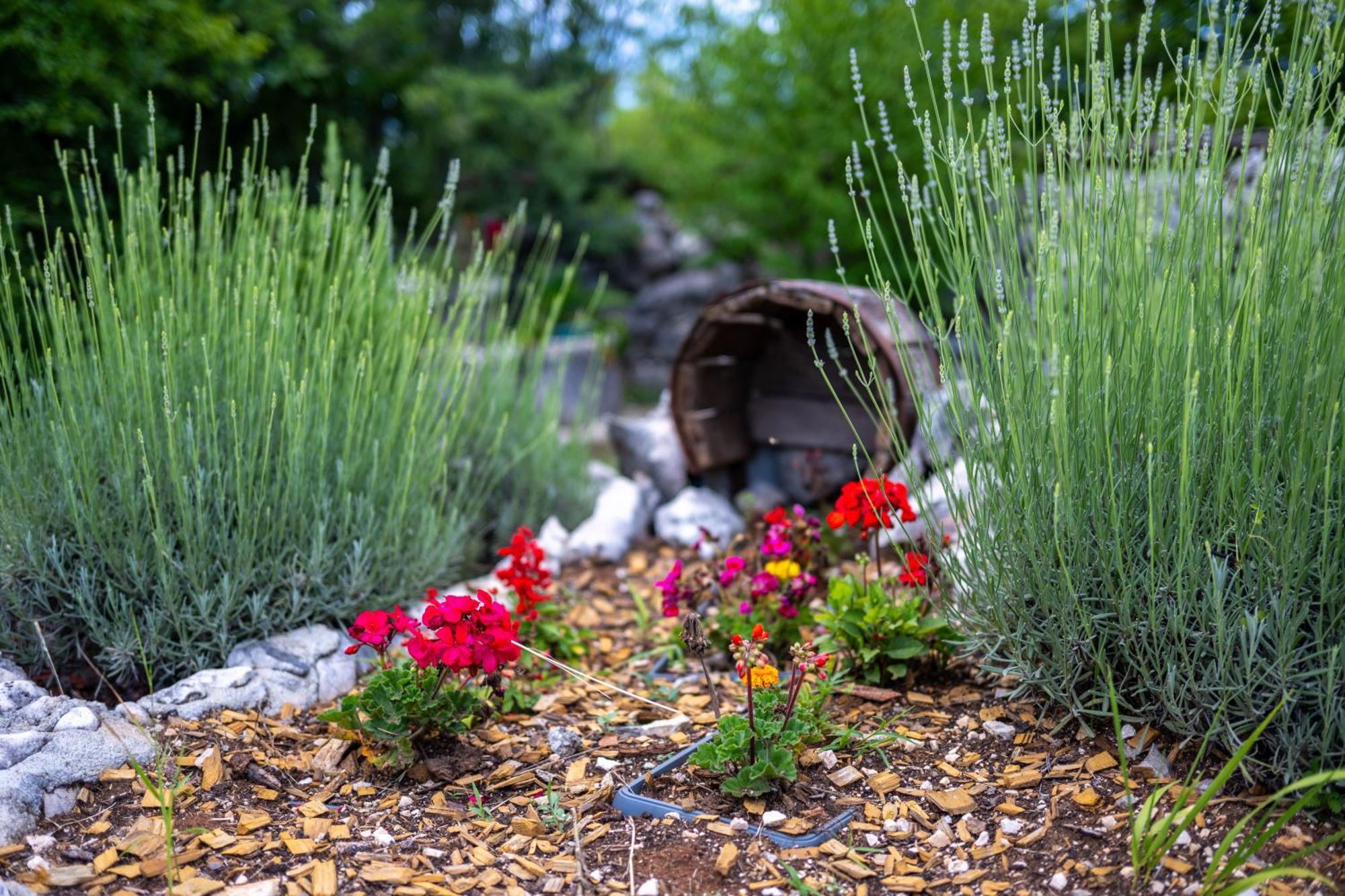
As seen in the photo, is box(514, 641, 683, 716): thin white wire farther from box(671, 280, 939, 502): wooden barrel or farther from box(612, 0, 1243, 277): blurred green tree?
box(612, 0, 1243, 277): blurred green tree

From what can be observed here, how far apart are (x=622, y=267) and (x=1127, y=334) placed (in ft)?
26.8

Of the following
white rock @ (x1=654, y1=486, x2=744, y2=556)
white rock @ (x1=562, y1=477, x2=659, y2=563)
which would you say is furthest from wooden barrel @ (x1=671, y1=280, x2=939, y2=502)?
white rock @ (x1=562, y1=477, x2=659, y2=563)

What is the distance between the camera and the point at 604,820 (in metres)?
1.74

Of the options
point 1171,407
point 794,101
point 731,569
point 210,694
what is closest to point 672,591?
point 731,569

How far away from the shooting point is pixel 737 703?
2203 millimetres

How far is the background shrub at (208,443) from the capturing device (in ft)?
7.03

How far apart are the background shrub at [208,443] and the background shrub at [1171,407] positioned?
52.8 inches

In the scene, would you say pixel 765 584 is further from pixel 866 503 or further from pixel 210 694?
pixel 210 694

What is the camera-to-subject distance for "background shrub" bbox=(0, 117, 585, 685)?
2.14 metres

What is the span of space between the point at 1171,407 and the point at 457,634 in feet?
4.09

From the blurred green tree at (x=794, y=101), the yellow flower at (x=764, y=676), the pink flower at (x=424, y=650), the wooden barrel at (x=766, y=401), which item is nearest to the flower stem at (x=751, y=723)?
the yellow flower at (x=764, y=676)

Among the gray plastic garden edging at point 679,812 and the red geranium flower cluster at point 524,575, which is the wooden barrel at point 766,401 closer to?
the red geranium flower cluster at point 524,575

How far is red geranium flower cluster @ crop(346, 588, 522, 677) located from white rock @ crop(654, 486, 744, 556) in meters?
1.58

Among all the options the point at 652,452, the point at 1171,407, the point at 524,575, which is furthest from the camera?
the point at 652,452
